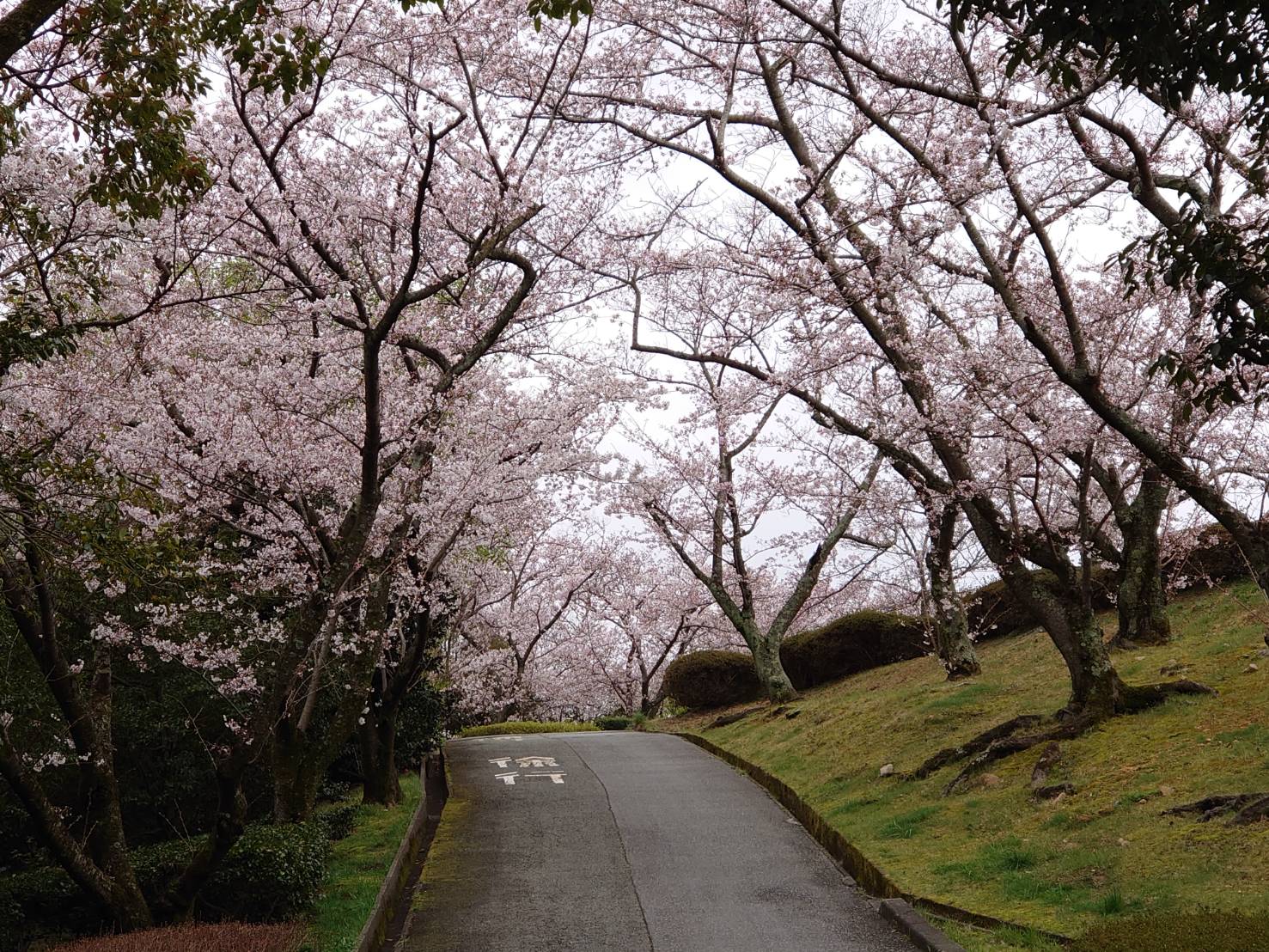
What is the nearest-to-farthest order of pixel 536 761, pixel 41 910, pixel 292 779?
pixel 41 910 → pixel 292 779 → pixel 536 761

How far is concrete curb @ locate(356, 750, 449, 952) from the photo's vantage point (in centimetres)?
795

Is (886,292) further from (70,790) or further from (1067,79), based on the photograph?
(70,790)

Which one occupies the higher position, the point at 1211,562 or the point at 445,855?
the point at 1211,562

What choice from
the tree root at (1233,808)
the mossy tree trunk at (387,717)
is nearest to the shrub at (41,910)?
the mossy tree trunk at (387,717)

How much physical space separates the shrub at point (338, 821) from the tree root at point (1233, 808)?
28.5 feet

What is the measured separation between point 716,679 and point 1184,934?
65.5 feet

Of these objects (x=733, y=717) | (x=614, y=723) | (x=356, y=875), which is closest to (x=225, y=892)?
(x=356, y=875)

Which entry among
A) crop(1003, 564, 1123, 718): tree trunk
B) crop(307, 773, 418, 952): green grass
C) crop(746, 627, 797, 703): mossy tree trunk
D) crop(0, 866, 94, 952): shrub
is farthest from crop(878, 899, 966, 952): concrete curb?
crop(746, 627, 797, 703): mossy tree trunk

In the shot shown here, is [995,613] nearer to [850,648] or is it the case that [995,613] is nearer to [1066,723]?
[850,648]

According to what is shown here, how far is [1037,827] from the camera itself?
8.45 meters

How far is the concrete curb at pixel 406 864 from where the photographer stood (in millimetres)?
7952

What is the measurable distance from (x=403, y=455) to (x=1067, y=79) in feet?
20.7

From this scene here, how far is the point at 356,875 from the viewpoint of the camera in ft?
32.8

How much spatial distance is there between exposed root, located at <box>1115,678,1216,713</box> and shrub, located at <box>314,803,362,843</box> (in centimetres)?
881
